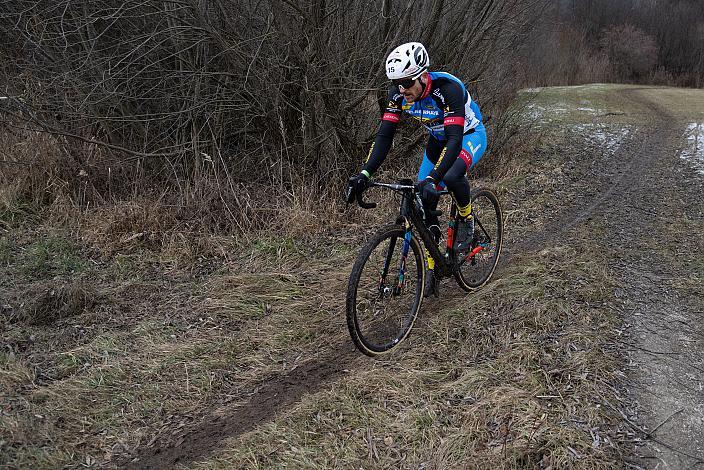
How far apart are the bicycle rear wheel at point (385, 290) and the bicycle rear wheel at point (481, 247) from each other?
64 cm

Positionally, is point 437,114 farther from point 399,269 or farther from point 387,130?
point 399,269

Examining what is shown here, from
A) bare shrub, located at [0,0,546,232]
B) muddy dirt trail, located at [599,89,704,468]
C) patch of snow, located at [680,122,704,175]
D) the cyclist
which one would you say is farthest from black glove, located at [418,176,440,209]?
patch of snow, located at [680,122,704,175]

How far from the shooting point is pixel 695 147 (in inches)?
437

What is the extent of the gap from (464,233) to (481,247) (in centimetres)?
41

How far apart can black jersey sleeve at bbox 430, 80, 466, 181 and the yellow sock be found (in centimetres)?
71

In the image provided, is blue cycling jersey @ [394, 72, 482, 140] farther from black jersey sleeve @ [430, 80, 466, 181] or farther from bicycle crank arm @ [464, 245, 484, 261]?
bicycle crank arm @ [464, 245, 484, 261]

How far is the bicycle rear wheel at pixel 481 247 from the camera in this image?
5.14 meters

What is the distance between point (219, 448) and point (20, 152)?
6.74 m

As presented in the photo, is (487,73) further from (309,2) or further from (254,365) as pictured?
(254,365)

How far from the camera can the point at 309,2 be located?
684 cm

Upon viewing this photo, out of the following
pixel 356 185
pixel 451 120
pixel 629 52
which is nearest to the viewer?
pixel 356 185

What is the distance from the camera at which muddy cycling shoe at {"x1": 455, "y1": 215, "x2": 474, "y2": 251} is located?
5.01 metres

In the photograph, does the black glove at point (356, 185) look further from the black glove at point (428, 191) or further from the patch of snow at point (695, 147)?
the patch of snow at point (695, 147)

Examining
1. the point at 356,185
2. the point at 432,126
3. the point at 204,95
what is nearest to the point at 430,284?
the point at 356,185
